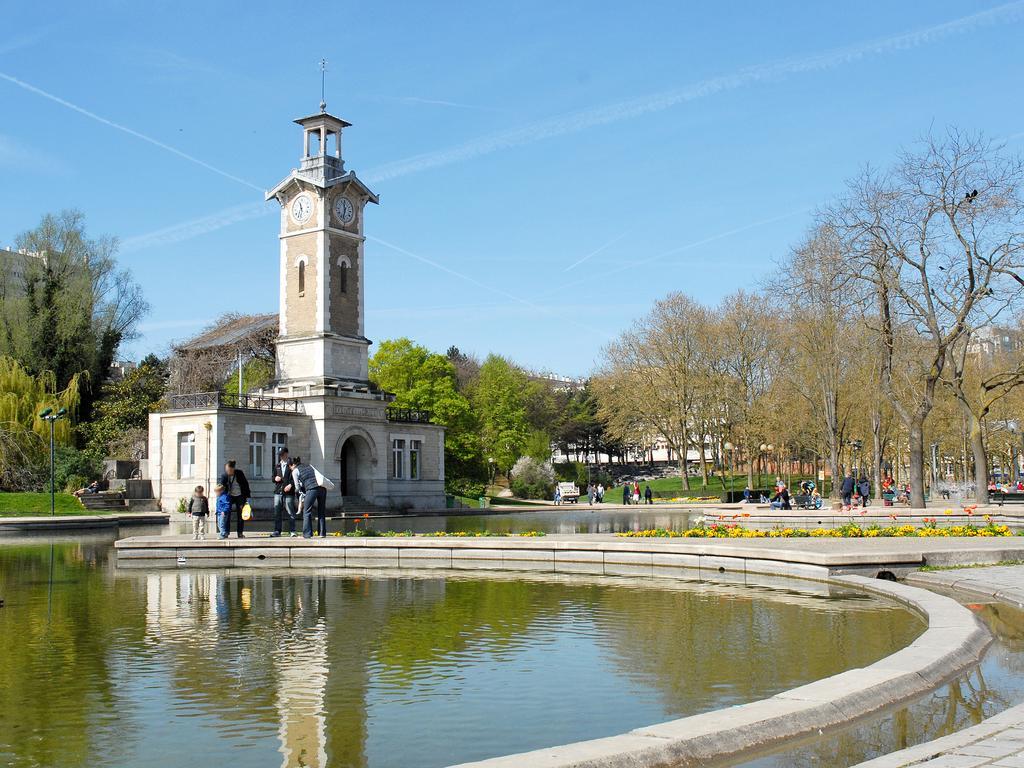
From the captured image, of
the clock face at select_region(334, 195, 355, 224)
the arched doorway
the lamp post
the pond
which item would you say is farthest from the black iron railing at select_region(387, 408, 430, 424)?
the lamp post

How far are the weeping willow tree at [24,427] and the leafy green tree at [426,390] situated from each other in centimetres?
2494

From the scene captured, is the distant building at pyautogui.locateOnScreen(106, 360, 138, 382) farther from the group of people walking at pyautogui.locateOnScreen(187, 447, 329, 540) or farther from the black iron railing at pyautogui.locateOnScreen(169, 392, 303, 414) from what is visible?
the group of people walking at pyautogui.locateOnScreen(187, 447, 329, 540)

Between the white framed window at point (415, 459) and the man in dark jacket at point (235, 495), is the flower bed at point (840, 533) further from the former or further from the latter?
the white framed window at point (415, 459)

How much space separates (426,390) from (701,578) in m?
57.2

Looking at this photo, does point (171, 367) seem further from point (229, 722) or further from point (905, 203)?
point (229, 722)

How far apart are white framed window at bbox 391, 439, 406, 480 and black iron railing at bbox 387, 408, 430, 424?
132cm

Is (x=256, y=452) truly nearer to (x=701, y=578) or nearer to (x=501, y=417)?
(x=501, y=417)

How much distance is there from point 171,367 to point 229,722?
7779 cm

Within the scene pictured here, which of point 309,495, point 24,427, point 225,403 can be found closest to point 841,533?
point 309,495

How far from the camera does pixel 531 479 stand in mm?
81062

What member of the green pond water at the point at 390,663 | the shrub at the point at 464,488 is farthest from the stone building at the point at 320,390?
the green pond water at the point at 390,663

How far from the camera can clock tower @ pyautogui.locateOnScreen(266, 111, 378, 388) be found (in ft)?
176

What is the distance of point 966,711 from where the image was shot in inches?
296

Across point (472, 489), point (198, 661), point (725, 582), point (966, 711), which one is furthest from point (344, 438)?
point (966, 711)
